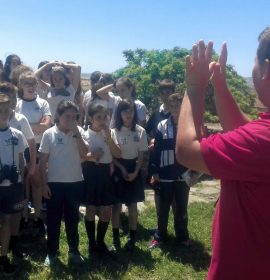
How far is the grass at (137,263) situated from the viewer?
4254mm

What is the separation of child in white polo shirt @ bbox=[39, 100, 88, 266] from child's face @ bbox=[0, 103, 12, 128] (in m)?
0.45

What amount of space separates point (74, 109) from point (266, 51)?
3.08 meters

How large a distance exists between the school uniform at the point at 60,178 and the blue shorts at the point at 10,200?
0.40m

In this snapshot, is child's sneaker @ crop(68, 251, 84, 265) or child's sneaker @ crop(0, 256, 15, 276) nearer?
child's sneaker @ crop(0, 256, 15, 276)

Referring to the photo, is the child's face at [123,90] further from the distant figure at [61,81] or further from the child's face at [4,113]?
the child's face at [4,113]

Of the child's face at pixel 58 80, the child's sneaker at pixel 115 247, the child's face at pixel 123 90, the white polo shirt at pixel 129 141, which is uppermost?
the child's face at pixel 58 80

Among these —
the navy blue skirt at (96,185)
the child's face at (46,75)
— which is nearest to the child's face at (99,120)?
the navy blue skirt at (96,185)

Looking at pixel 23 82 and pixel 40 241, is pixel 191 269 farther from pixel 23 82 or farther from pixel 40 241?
pixel 23 82

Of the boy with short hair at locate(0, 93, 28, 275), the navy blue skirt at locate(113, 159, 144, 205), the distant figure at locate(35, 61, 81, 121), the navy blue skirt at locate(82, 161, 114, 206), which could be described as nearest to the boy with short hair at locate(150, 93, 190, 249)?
the navy blue skirt at locate(113, 159, 144, 205)

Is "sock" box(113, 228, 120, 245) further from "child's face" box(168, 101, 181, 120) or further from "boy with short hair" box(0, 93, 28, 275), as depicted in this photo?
"child's face" box(168, 101, 181, 120)

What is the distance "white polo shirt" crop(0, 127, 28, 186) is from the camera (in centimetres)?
407

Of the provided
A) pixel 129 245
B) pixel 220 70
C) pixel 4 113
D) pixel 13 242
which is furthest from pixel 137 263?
pixel 220 70

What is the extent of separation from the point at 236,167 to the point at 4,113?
9.81 feet

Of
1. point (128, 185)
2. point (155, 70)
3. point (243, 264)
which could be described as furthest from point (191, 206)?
point (243, 264)
